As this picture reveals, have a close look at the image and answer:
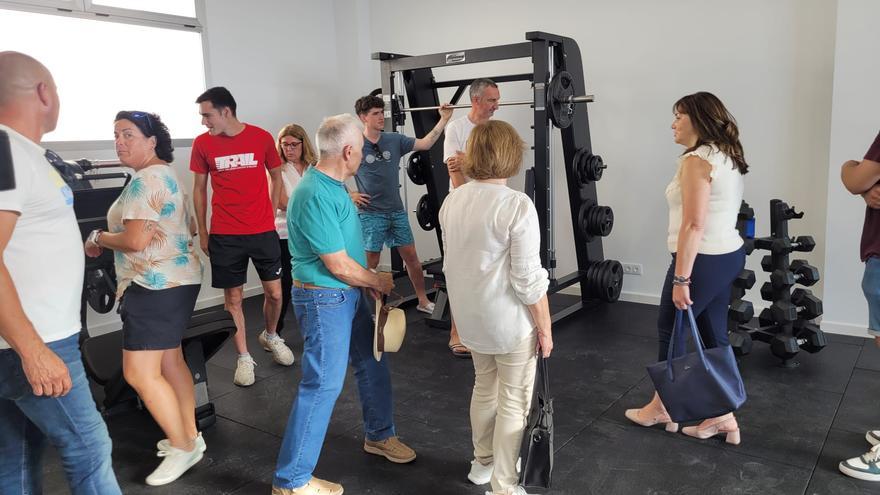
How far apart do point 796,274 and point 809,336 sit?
1.16ft

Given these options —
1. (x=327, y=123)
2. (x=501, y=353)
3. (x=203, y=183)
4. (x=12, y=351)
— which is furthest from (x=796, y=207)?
(x=12, y=351)

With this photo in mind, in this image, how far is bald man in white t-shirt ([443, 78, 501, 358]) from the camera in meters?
3.77

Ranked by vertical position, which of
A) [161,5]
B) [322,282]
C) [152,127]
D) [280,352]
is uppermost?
[161,5]

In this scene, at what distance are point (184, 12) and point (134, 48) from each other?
518 mm

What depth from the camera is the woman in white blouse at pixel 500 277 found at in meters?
1.98

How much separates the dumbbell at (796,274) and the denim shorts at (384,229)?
2.28 m

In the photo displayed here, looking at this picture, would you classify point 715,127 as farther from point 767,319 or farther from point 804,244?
point 767,319

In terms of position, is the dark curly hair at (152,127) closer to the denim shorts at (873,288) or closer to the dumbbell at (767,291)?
the denim shorts at (873,288)

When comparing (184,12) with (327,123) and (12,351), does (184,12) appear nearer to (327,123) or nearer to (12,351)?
(327,123)

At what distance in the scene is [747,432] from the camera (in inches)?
109

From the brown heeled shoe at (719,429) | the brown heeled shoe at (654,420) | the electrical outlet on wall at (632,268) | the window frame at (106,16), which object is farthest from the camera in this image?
the electrical outlet on wall at (632,268)

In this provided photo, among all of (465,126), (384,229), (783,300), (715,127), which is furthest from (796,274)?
(384,229)

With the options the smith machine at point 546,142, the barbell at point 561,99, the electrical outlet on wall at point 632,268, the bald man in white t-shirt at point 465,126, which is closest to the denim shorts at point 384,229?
the smith machine at point 546,142

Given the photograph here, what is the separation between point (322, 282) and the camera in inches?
85.4
